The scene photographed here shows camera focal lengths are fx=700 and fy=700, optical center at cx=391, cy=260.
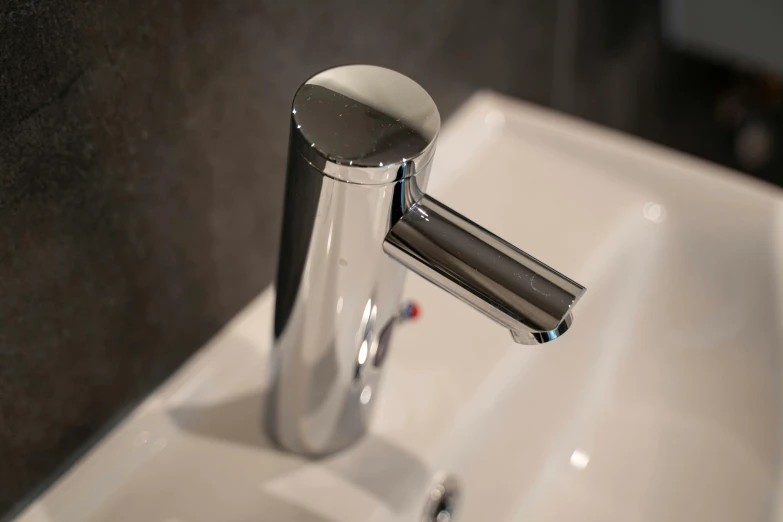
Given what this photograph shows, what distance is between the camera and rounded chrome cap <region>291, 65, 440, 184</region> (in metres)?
0.25

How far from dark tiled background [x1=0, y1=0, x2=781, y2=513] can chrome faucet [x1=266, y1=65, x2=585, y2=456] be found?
0.28 ft

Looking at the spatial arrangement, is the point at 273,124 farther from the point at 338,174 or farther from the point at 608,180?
the point at 608,180

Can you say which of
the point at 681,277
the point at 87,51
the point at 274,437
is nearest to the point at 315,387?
the point at 274,437

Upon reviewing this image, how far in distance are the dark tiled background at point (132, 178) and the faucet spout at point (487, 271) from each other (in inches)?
5.4

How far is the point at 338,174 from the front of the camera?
0.83 feet

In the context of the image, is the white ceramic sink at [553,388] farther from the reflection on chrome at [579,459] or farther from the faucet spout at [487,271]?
the faucet spout at [487,271]

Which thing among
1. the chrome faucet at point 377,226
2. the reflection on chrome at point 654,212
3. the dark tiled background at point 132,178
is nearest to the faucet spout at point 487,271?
the chrome faucet at point 377,226

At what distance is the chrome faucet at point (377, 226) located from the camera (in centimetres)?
25

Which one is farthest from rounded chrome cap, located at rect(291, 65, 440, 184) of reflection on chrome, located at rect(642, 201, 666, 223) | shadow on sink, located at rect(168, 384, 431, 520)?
reflection on chrome, located at rect(642, 201, 666, 223)

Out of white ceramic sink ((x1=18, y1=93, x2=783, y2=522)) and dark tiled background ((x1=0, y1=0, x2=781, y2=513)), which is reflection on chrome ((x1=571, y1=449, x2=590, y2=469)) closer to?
white ceramic sink ((x1=18, y1=93, x2=783, y2=522))

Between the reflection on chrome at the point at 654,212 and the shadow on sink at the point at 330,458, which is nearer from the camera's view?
the shadow on sink at the point at 330,458

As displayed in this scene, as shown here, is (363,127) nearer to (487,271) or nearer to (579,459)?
(487,271)

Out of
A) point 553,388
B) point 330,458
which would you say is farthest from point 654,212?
point 330,458

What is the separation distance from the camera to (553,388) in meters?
0.45
